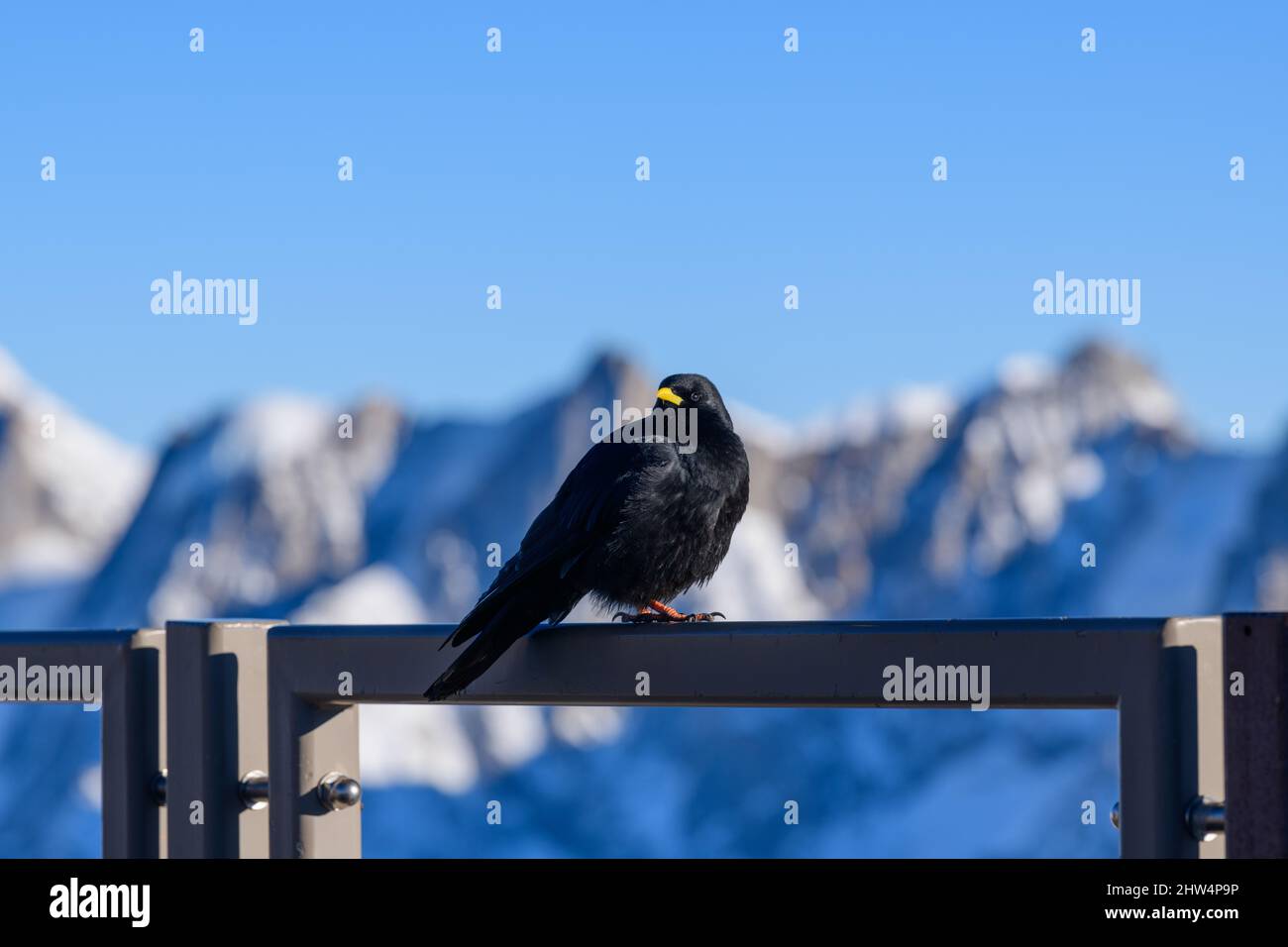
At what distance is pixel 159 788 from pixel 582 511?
4.74 ft

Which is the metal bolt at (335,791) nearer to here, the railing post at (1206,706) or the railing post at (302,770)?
the railing post at (302,770)

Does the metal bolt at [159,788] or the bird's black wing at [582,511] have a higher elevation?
the bird's black wing at [582,511]

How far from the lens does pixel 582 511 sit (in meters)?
4.11

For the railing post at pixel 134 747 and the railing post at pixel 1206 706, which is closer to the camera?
the railing post at pixel 1206 706

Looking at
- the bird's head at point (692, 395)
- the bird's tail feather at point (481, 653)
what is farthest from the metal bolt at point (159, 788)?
the bird's head at point (692, 395)

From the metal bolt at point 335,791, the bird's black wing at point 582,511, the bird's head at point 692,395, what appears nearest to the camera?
the metal bolt at point 335,791

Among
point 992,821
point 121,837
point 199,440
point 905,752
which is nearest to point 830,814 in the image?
point 905,752

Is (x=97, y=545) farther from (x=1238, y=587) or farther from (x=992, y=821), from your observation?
(x=1238, y=587)

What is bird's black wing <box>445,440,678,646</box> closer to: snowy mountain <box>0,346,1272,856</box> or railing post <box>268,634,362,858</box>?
railing post <box>268,634,362,858</box>

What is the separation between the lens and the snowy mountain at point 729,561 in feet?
363

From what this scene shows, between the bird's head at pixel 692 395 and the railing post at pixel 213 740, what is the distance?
7.76 feet

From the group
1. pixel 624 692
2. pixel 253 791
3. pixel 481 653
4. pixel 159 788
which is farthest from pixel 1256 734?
pixel 159 788

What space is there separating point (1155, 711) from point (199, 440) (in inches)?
4720

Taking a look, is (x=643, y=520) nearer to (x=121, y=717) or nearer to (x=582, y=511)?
(x=582, y=511)
